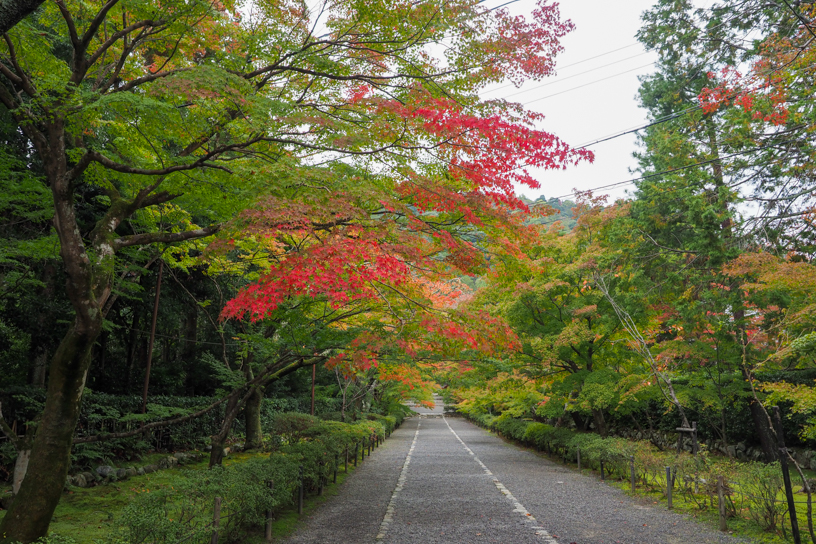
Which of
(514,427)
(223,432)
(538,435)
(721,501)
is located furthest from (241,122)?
(514,427)

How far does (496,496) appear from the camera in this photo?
10.1 meters

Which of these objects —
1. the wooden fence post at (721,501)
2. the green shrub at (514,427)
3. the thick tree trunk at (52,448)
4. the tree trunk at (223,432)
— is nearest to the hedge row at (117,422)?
the tree trunk at (223,432)

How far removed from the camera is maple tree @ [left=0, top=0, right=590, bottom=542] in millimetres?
5566

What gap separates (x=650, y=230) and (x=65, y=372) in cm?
1621

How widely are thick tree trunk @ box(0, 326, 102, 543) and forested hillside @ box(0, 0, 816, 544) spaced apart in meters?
0.03

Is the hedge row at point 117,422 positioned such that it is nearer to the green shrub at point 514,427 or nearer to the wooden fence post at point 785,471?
the wooden fence post at point 785,471

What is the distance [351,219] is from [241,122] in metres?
1.77

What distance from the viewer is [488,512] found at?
28.2 feet

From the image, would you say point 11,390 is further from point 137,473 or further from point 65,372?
point 65,372

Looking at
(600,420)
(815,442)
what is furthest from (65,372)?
(815,442)

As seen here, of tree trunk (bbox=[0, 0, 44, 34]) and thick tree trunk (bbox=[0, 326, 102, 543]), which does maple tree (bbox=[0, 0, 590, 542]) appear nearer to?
thick tree trunk (bbox=[0, 326, 102, 543])

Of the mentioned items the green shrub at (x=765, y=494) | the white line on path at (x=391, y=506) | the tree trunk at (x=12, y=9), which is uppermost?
the tree trunk at (x=12, y=9)

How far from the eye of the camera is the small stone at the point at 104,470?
10352 mm

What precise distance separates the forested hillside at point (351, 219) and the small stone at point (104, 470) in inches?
20.9
